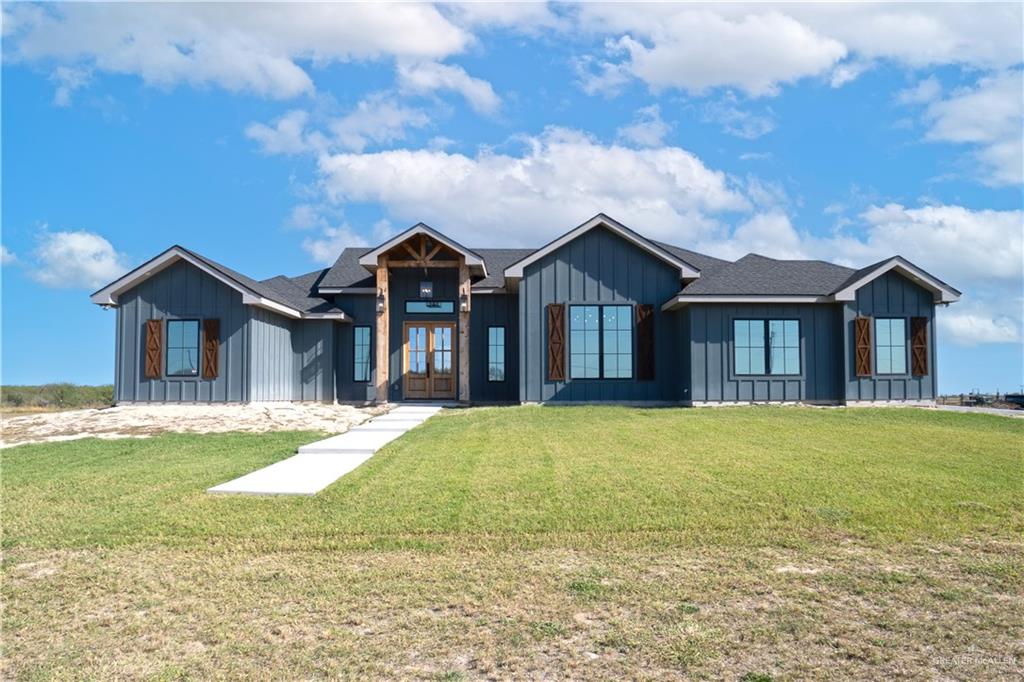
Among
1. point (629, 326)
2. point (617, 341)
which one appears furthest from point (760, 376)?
point (617, 341)

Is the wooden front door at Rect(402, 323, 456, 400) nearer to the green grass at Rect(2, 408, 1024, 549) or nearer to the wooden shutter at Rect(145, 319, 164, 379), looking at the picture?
the wooden shutter at Rect(145, 319, 164, 379)

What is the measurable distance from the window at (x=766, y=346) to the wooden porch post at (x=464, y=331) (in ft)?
22.8

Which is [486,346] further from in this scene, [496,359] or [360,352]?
[360,352]

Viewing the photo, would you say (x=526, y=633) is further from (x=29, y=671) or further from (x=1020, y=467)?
(x=1020, y=467)

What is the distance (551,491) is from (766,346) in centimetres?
1216

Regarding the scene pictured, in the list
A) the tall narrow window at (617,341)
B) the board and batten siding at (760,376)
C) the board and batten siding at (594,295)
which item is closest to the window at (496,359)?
the board and batten siding at (594,295)

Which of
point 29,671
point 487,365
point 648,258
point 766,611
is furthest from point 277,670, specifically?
point 487,365

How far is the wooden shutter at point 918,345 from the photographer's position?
18.6 m

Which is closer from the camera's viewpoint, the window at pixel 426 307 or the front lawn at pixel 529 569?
the front lawn at pixel 529 569

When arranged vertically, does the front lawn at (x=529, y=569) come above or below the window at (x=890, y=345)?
below

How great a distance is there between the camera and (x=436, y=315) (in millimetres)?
21609

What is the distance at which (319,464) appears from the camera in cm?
995

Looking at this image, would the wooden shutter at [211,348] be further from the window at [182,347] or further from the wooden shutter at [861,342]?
the wooden shutter at [861,342]

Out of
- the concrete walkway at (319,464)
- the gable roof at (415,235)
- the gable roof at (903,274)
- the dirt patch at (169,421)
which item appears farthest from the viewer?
the gable roof at (415,235)
